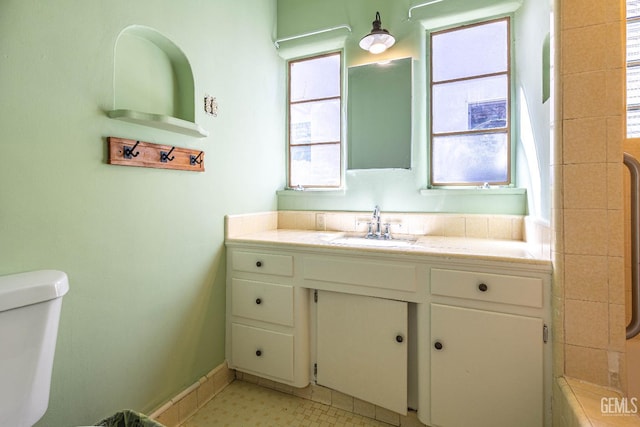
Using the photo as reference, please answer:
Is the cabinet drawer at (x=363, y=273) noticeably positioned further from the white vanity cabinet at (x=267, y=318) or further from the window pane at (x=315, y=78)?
the window pane at (x=315, y=78)

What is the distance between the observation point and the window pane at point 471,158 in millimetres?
1786

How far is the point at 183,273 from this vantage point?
1.54 m

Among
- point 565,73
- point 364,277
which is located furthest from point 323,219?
point 565,73

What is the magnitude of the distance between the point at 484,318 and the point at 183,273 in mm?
1426

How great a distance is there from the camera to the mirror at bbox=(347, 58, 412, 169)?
1964 millimetres

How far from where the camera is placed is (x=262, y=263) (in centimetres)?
170

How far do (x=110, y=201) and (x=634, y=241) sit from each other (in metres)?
1.97

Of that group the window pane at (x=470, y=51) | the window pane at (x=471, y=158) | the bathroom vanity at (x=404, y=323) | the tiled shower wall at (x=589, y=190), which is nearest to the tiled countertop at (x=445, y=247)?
the bathroom vanity at (x=404, y=323)

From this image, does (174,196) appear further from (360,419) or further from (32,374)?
(360,419)

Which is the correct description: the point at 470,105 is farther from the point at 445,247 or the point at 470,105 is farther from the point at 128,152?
the point at 128,152

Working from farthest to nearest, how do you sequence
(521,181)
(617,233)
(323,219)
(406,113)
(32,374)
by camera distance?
(323,219)
(406,113)
(521,181)
(617,233)
(32,374)

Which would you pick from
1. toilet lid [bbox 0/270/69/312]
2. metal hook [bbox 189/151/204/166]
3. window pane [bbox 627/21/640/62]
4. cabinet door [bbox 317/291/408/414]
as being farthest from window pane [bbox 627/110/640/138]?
toilet lid [bbox 0/270/69/312]

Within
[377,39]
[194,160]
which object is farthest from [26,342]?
[377,39]

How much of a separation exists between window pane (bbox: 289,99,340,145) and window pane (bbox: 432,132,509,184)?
74 centimetres
